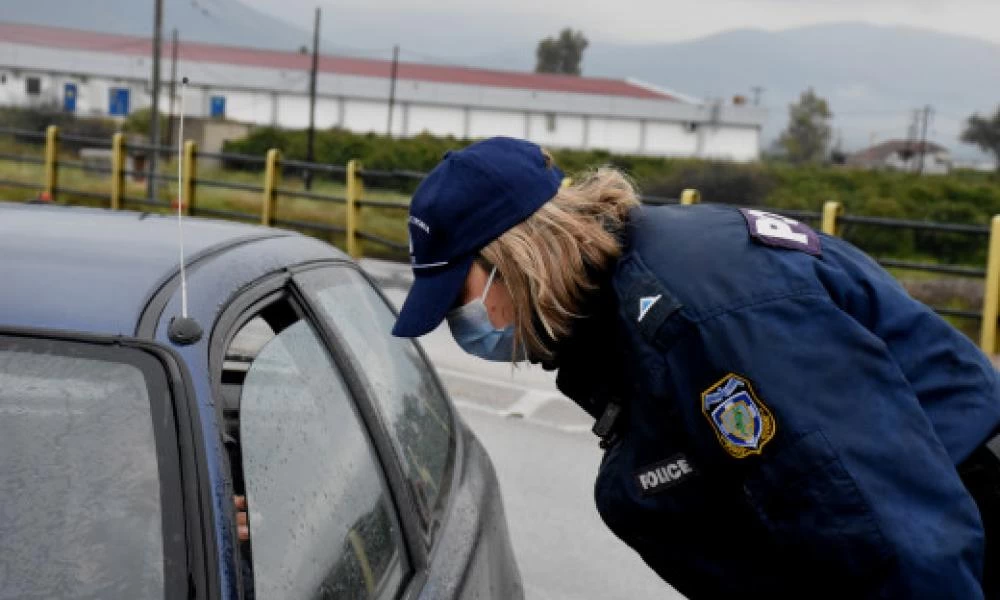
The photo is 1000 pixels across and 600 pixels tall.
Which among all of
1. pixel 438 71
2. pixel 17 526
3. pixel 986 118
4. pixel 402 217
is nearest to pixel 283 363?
pixel 17 526

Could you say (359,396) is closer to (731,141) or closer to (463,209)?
(463,209)

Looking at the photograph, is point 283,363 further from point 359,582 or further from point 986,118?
point 986,118

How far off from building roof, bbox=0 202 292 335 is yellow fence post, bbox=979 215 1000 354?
686 cm

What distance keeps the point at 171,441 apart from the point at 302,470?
42 centimetres

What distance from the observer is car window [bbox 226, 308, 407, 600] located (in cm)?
192

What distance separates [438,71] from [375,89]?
1113 centimetres

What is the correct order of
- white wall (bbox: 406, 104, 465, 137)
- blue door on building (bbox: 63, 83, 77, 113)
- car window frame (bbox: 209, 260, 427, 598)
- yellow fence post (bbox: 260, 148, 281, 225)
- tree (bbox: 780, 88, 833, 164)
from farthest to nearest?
tree (bbox: 780, 88, 833, 164) < white wall (bbox: 406, 104, 465, 137) < blue door on building (bbox: 63, 83, 77, 113) < yellow fence post (bbox: 260, 148, 281, 225) < car window frame (bbox: 209, 260, 427, 598)

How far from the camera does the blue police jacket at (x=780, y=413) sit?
1678 millimetres

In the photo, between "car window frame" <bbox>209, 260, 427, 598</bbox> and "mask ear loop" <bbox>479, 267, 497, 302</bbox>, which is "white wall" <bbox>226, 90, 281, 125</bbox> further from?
"mask ear loop" <bbox>479, 267, 497, 302</bbox>

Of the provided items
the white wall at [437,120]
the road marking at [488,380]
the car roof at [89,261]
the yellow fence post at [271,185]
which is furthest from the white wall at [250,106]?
the car roof at [89,261]

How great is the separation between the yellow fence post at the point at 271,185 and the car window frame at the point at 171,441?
1130 cm

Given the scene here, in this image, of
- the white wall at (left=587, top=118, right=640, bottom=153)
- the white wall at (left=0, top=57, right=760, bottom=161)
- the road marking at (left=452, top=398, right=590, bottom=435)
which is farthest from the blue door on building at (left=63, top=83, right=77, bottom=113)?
the road marking at (left=452, top=398, right=590, bottom=435)

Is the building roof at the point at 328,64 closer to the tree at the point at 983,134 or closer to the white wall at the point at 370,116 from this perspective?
the white wall at the point at 370,116

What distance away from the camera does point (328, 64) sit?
254ft
